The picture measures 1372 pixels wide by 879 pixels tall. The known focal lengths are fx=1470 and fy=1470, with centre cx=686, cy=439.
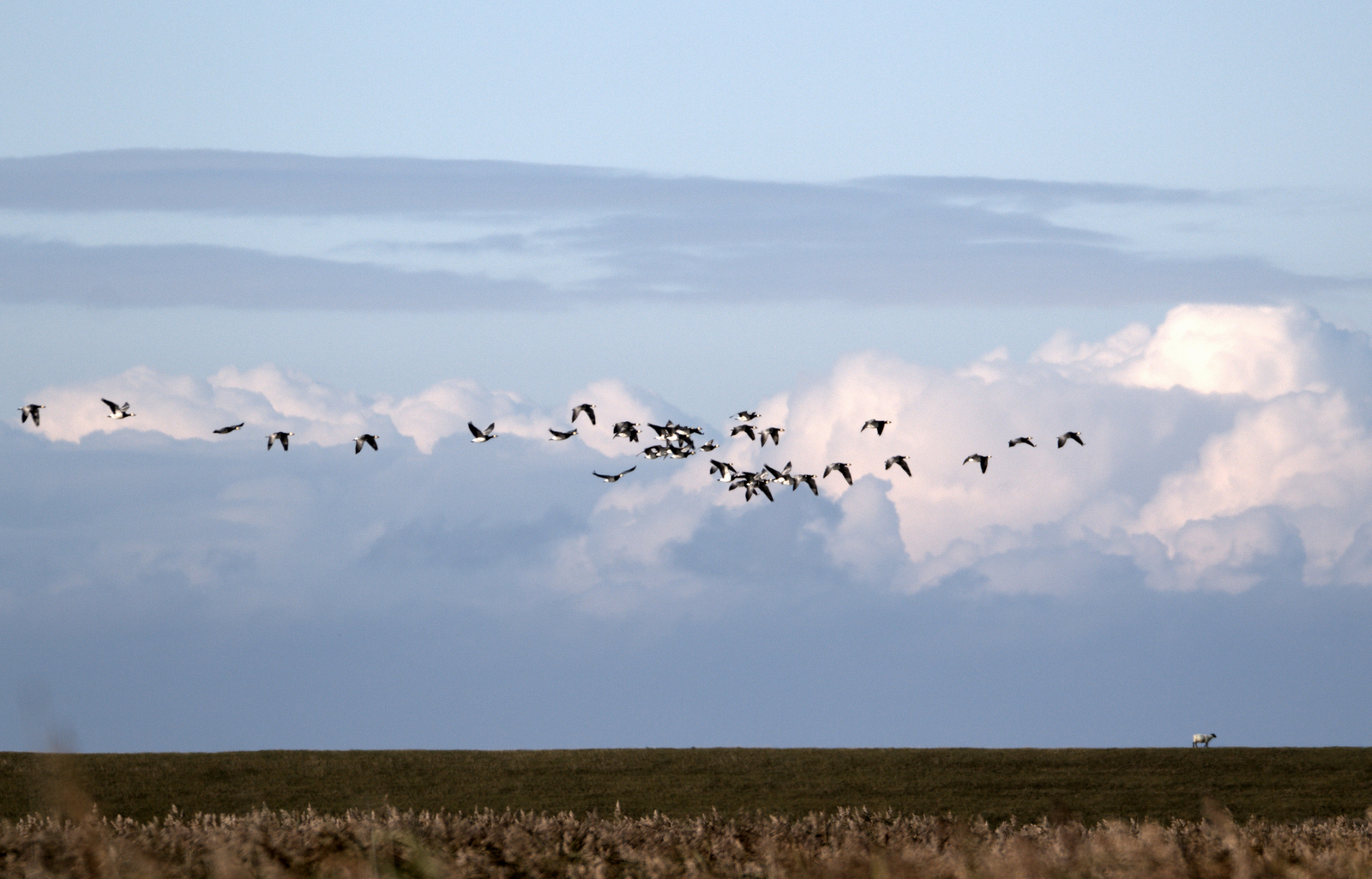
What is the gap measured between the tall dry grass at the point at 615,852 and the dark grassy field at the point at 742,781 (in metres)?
23.8

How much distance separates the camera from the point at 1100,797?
4941 cm

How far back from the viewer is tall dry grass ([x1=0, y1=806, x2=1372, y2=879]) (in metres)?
15.3

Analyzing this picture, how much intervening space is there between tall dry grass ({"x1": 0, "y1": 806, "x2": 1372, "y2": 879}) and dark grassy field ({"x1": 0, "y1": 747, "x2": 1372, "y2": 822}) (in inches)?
937

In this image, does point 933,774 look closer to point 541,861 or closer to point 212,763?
point 212,763

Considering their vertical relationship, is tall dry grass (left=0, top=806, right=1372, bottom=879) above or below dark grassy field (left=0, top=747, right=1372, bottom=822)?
below

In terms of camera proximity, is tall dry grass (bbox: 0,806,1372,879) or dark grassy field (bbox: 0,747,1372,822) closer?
tall dry grass (bbox: 0,806,1372,879)

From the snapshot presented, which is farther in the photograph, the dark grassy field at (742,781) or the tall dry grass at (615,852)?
the dark grassy field at (742,781)

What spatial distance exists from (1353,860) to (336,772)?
40900 millimetres

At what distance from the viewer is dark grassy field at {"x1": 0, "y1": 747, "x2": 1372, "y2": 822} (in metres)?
46.5

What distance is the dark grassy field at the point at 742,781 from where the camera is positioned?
46469 millimetres

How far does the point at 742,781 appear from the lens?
5159cm

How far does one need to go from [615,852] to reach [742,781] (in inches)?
1305

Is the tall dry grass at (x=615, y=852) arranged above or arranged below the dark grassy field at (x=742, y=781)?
below

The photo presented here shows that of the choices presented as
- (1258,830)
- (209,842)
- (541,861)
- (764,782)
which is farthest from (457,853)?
(764,782)
